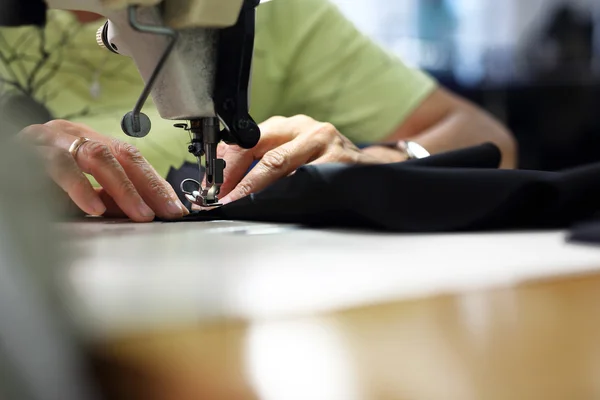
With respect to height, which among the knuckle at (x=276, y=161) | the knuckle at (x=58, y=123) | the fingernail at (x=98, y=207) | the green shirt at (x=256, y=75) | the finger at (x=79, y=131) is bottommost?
the fingernail at (x=98, y=207)

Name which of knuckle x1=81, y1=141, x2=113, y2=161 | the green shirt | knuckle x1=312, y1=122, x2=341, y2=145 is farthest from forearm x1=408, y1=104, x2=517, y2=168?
knuckle x1=81, y1=141, x2=113, y2=161

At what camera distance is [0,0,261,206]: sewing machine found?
47cm

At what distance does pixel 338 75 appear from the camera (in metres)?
0.84

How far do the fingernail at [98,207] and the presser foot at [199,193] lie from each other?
71 mm

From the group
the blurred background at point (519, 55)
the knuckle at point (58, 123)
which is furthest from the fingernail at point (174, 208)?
the blurred background at point (519, 55)

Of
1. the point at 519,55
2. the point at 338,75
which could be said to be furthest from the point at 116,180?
the point at 519,55

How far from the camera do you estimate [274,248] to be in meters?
0.33

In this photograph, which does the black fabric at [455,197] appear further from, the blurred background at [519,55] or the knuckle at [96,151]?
the blurred background at [519,55]

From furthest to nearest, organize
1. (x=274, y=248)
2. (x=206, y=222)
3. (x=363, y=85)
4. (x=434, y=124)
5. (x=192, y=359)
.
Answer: (x=434, y=124) → (x=363, y=85) → (x=206, y=222) → (x=274, y=248) → (x=192, y=359)

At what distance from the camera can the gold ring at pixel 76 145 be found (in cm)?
51

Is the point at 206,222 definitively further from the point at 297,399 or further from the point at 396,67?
the point at 396,67

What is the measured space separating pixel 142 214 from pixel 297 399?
35 centimetres

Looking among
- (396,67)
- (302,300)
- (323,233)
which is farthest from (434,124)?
(302,300)

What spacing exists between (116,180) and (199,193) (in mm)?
73
